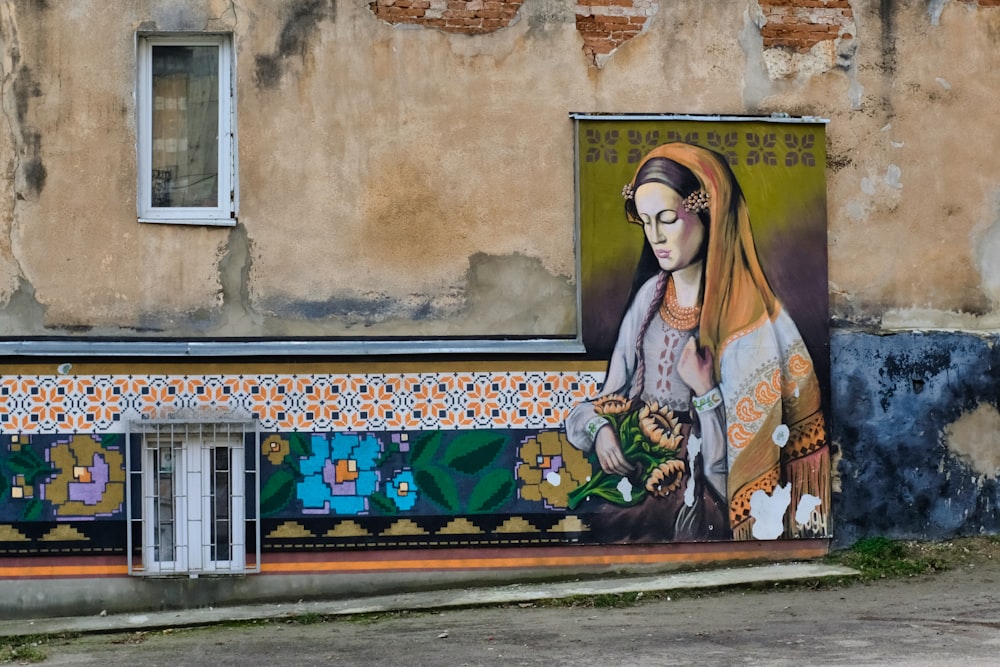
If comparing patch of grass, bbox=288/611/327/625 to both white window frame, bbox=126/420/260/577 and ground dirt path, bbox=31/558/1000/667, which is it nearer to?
ground dirt path, bbox=31/558/1000/667

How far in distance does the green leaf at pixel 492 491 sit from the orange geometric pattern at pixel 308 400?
39cm

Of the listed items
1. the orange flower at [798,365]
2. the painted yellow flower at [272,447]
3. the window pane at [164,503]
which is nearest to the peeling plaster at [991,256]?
the orange flower at [798,365]

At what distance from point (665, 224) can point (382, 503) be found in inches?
122

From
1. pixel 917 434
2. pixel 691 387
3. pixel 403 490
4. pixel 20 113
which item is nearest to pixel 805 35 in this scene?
pixel 691 387

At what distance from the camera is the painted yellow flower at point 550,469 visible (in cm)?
1047

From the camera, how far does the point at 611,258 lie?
34.6 feet

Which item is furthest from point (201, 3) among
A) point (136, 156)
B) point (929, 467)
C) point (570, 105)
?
point (929, 467)

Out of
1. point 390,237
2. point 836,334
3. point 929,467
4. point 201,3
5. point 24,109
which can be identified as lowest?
point 929,467

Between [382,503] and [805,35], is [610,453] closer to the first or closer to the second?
[382,503]

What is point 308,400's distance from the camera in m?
10.3

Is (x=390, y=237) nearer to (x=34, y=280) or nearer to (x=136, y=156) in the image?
(x=136, y=156)

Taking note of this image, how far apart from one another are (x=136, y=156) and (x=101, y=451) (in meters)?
2.26

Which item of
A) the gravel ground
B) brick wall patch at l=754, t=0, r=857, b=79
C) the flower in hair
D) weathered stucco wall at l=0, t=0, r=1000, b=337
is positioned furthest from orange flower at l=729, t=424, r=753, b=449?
brick wall patch at l=754, t=0, r=857, b=79

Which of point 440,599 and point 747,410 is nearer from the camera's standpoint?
point 440,599
